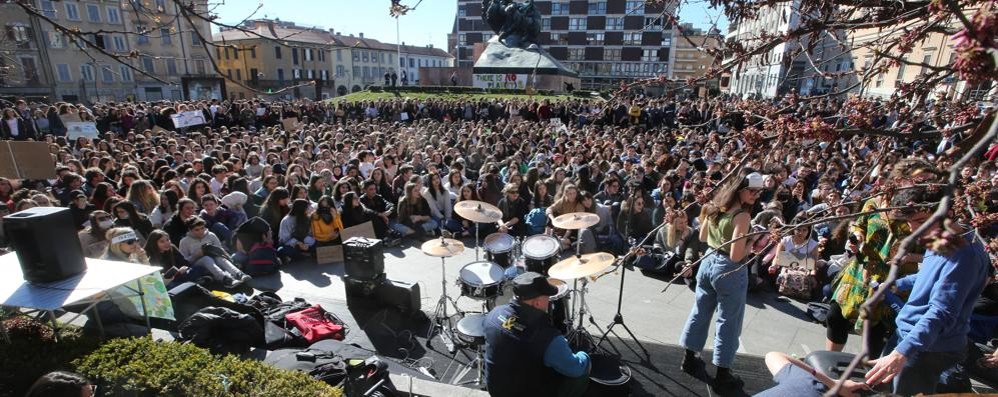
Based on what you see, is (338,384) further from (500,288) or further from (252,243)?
(252,243)

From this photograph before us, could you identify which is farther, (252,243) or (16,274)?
(252,243)

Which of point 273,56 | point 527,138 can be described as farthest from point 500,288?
point 273,56

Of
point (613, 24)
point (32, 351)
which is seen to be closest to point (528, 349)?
point (32, 351)

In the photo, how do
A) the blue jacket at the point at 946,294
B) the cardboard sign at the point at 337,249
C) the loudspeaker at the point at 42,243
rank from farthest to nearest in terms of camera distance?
the cardboard sign at the point at 337,249, the loudspeaker at the point at 42,243, the blue jacket at the point at 946,294

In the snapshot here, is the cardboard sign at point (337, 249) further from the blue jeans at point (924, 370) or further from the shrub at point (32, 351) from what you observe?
the blue jeans at point (924, 370)

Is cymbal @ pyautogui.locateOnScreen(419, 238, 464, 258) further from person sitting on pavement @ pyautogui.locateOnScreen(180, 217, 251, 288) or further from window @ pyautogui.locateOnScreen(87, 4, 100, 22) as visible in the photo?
window @ pyautogui.locateOnScreen(87, 4, 100, 22)

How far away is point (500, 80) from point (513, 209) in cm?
3485

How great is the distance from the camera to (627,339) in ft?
18.7

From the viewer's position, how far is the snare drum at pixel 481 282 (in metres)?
5.29

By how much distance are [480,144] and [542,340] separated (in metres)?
11.1

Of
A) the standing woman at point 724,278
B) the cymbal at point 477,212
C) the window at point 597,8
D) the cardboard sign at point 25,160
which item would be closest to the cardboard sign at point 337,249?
the cymbal at point 477,212

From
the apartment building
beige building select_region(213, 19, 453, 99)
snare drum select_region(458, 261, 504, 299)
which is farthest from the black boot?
the apartment building

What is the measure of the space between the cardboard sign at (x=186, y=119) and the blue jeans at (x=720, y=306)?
18702mm

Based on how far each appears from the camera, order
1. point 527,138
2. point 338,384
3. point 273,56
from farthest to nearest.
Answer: point 273,56 → point 527,138 → point 338,384
